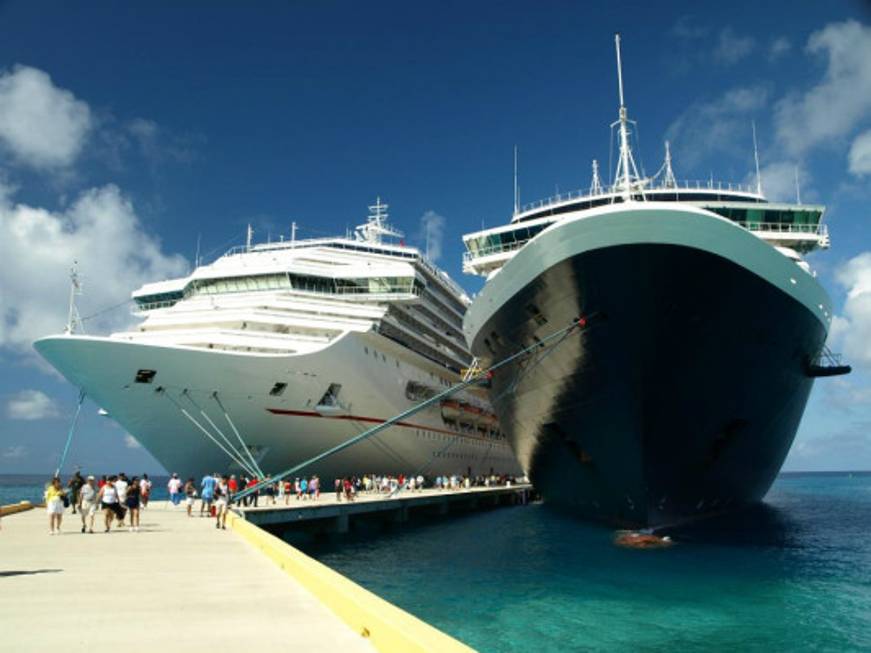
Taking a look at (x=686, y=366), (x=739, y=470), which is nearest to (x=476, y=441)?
→ (x=739, y=470)

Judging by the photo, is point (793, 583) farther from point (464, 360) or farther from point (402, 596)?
point (464, 360)

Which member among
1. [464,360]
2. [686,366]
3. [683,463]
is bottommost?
[683,463]

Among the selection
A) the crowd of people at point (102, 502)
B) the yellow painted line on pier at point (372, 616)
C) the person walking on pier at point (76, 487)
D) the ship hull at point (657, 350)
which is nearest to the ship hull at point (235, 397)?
the person walking on pier at point (76, 487)

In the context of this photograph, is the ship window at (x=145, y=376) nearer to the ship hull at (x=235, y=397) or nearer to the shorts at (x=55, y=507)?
the ship hull at (x=235, y=397)

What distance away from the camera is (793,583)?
1270cm

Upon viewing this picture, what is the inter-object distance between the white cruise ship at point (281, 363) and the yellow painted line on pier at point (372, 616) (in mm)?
14439

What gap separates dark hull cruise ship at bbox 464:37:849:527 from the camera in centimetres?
1416

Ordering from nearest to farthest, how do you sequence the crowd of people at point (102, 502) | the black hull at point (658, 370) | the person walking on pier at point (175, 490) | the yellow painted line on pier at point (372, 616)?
the yellow painted line on pier at point (372, 616) < the crowd of people at point (102, 502) < the black hull at point (658, 370) < the person walking on pier at point (175, 490)

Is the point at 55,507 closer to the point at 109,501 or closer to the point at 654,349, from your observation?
the point at 109,501

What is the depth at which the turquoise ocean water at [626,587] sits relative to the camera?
9328mm

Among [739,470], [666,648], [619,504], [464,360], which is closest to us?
[666,648]

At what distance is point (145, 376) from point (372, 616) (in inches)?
728

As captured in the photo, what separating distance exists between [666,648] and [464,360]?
32304 millimetres

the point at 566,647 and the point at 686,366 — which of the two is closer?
the point at 566,647
